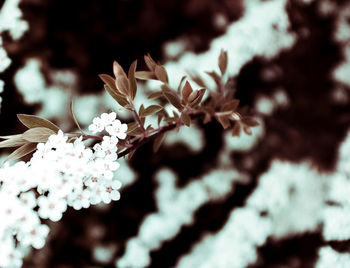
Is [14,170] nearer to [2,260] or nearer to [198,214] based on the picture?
[2,260]

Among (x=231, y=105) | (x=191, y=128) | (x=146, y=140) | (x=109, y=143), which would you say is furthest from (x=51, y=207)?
(x=191, y=128)

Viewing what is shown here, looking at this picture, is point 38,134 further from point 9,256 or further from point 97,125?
point 9,256

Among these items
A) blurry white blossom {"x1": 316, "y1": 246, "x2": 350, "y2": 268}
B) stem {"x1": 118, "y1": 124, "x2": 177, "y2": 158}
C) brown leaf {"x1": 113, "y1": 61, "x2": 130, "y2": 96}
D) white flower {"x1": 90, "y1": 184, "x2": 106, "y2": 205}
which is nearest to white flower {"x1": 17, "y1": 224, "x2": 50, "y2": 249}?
white flower {"x1": 90, "y1": 184, "x2": 106, "y2": 205}

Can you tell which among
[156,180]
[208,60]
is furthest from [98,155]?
[156,180]

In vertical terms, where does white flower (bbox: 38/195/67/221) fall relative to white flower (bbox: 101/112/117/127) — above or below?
below

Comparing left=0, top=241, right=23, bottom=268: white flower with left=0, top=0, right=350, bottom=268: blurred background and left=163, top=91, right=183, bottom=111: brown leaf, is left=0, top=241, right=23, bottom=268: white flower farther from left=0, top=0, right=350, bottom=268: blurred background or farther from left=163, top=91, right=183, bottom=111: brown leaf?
left=0, top=0, right=350, bottom=268: blurred background

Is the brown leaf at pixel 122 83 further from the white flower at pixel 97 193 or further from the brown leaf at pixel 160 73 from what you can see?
the white flower at pixel 97 193

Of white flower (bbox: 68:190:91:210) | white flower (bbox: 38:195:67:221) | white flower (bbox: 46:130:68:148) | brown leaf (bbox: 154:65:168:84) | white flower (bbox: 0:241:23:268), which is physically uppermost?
brown leaf (bbox: 154:65:168:84)
